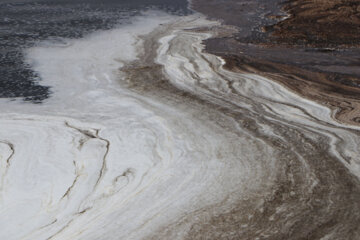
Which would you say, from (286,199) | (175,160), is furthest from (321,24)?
(286,199)

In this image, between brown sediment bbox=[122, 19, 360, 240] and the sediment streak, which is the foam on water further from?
brown sediment bbox=[122, 19, 360, 240]

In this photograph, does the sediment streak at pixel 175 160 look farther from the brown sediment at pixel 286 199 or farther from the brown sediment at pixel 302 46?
the brown sediment at pixel 302 46

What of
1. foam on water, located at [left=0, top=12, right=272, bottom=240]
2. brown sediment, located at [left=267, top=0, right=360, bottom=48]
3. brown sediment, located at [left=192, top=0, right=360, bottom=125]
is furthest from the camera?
brown sediment, located at [left=267, top=0, right=360, bottom=48]

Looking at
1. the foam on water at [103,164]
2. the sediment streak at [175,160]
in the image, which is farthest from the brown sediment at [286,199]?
the foam on water at [103,164]

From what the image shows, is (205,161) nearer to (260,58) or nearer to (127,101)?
→ (127,101)

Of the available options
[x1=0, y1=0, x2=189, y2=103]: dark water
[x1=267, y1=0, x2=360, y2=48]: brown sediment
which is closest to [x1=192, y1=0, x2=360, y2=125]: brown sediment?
[x1=267, y1=0, x2=360, y2=48]: brown sediment
